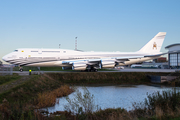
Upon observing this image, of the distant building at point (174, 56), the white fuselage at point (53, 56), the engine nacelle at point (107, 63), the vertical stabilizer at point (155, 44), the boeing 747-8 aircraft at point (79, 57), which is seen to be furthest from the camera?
the distant building at point (174, 56)

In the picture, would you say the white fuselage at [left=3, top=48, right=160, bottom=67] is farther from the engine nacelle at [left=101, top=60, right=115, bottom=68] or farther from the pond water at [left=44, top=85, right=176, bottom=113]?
the pond water at [left=44, top=85, right=176, bottom=113]

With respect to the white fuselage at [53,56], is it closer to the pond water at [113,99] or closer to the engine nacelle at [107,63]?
the engine nacelle at [107,63]

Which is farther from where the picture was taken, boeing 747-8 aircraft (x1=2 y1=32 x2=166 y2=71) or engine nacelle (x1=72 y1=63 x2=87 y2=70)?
engine nacelle (x1=72 y1=63 x2=87 y2=70)

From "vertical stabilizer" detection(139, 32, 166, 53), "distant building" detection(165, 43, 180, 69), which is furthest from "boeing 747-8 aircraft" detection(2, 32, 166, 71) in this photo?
"distant building" detection(165, 43, 180, 69)

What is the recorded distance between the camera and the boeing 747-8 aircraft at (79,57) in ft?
119

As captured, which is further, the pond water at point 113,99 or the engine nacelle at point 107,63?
the engine nacelle at point 107,63

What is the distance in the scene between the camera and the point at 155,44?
44.7 metres

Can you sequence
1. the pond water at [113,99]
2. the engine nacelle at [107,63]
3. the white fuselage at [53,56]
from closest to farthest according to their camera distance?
the pond water at [113,99], the white fuselage at [53,56], the engine nacelle at [107,63]

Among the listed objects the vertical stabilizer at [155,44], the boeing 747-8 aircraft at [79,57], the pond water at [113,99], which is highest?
the vertical stabilizer at [155,44]

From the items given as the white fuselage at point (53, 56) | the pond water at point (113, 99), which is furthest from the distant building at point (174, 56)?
the pond water at point (113, 99)

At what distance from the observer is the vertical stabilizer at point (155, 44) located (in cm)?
4450

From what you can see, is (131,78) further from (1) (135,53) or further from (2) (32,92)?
(2) (32,92)

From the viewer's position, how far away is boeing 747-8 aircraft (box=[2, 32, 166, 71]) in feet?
119

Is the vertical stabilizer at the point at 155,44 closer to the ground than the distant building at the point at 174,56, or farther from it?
farther from it
